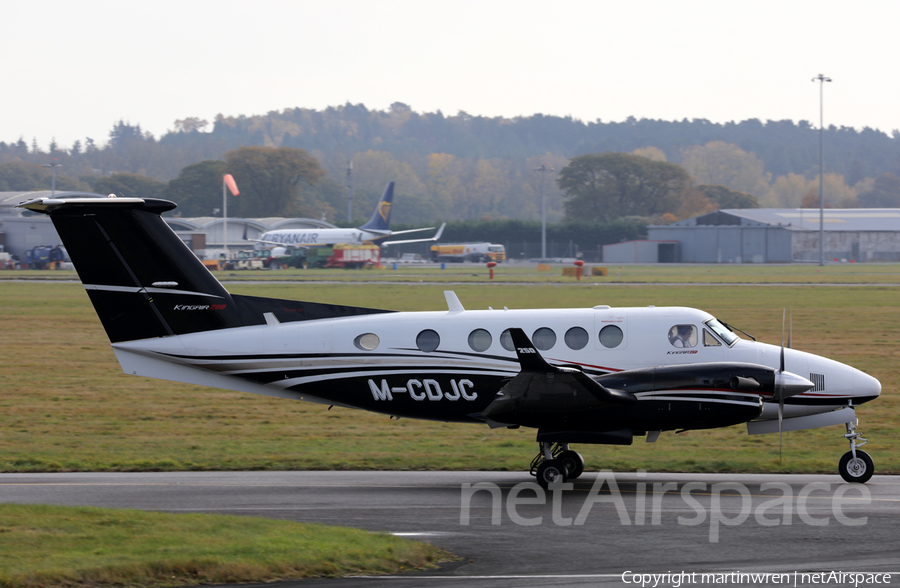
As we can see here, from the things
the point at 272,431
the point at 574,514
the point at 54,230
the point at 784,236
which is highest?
the point at 54,230

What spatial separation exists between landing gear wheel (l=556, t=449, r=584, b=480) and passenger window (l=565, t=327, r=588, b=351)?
5.64 ft

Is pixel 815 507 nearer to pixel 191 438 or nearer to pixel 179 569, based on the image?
pixel 179 569

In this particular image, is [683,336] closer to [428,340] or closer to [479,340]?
[479,340]

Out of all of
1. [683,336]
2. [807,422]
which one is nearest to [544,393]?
[683,336]

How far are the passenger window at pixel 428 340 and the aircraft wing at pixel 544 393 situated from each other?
1.60m

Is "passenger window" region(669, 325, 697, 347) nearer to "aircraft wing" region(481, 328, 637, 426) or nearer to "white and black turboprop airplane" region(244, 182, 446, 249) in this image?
"aircraft wing" region(481, 328, 637, 426)

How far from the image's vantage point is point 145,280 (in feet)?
51.4

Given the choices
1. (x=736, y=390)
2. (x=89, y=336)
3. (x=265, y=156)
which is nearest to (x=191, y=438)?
(x=736, y=390)

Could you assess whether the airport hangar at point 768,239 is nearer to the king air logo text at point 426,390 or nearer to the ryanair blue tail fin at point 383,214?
the ryanair blue tail fin at point 383,214

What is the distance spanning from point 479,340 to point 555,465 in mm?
2337

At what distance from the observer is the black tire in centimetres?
1441

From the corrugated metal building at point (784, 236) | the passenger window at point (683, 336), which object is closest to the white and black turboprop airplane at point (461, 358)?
the passenger window at point (683, 336)

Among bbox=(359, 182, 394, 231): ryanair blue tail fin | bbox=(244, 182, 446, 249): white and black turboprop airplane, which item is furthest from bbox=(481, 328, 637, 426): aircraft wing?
bbox=(359, 182, 394, 231): ryanair blue tail fin

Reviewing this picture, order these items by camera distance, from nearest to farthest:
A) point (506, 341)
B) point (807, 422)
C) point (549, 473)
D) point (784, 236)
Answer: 1. point (549, 473)
2. point (807, 422)
3. point (506, 341)
4. point (784, 236)
